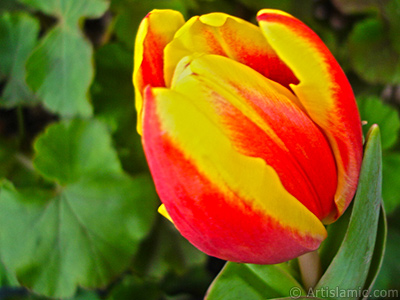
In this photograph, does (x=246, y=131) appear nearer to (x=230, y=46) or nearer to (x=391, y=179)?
(x=230, y=46)

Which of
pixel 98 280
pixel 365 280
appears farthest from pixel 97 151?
pixel 365 280

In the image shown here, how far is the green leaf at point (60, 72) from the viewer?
0.71 metres

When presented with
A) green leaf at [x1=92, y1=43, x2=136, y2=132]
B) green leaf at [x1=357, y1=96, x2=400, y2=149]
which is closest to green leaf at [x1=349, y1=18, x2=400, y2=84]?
green leaf at [x1=357, y1=96, x2=400, y2=149]

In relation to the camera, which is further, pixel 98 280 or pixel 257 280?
pixel 98 280

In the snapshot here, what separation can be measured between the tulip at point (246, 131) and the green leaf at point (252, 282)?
9 cm

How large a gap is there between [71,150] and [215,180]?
0.55m

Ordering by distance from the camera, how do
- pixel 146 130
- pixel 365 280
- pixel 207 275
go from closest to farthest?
pixel 146 130 < pixel 365 280 < pixel 207 275

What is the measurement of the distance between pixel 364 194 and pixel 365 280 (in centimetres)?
12

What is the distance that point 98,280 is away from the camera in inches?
26.6

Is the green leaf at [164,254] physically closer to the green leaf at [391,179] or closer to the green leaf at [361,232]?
the green leaf at [391,179]

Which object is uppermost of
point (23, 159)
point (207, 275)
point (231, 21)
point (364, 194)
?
point (231, 21)

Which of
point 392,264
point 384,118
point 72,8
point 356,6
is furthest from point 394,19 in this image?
point 72,8

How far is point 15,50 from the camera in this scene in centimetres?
81

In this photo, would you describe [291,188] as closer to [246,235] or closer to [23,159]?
[246,235]
